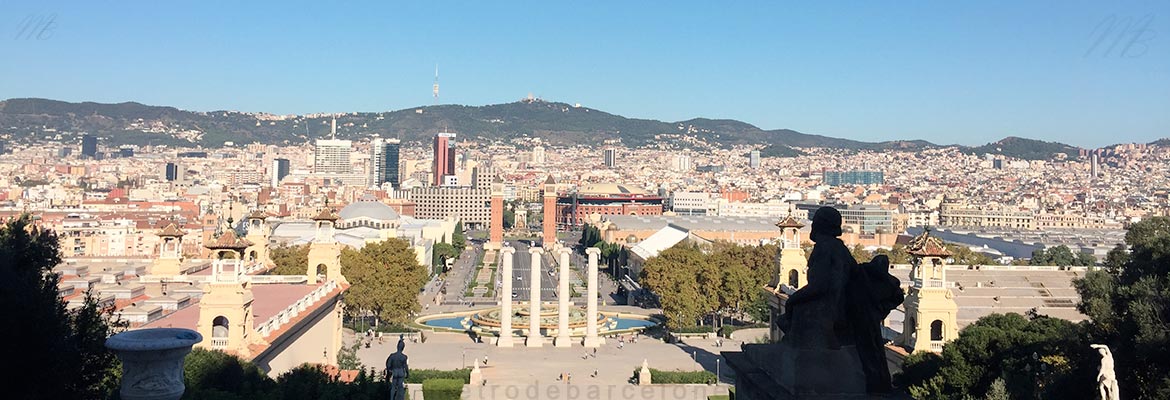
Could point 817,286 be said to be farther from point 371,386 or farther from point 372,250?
point 372,250

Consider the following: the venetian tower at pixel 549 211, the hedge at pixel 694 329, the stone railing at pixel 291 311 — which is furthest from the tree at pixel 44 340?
the venetian tower at pixel 549 211

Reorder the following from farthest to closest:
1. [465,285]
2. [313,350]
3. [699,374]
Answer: [465,285]
[699,374]
[313,350]

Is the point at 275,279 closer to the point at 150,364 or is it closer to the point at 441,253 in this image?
the point at 150,364

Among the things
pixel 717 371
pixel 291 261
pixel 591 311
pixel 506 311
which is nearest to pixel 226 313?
pixel 717 371

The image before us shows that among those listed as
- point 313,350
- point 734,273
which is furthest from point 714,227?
point 313,350

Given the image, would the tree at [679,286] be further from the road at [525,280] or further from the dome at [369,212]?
the dome at [369,212]

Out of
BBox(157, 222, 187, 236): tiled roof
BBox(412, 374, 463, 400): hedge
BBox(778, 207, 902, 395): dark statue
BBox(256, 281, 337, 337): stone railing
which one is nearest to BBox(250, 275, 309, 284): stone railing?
BBox(256, 281, 337, 337): stone railing

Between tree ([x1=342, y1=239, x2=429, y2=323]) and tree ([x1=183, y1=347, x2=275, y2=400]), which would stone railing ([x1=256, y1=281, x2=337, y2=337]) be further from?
tree ([x1=342, y1=239, x2=429, y2=323])
